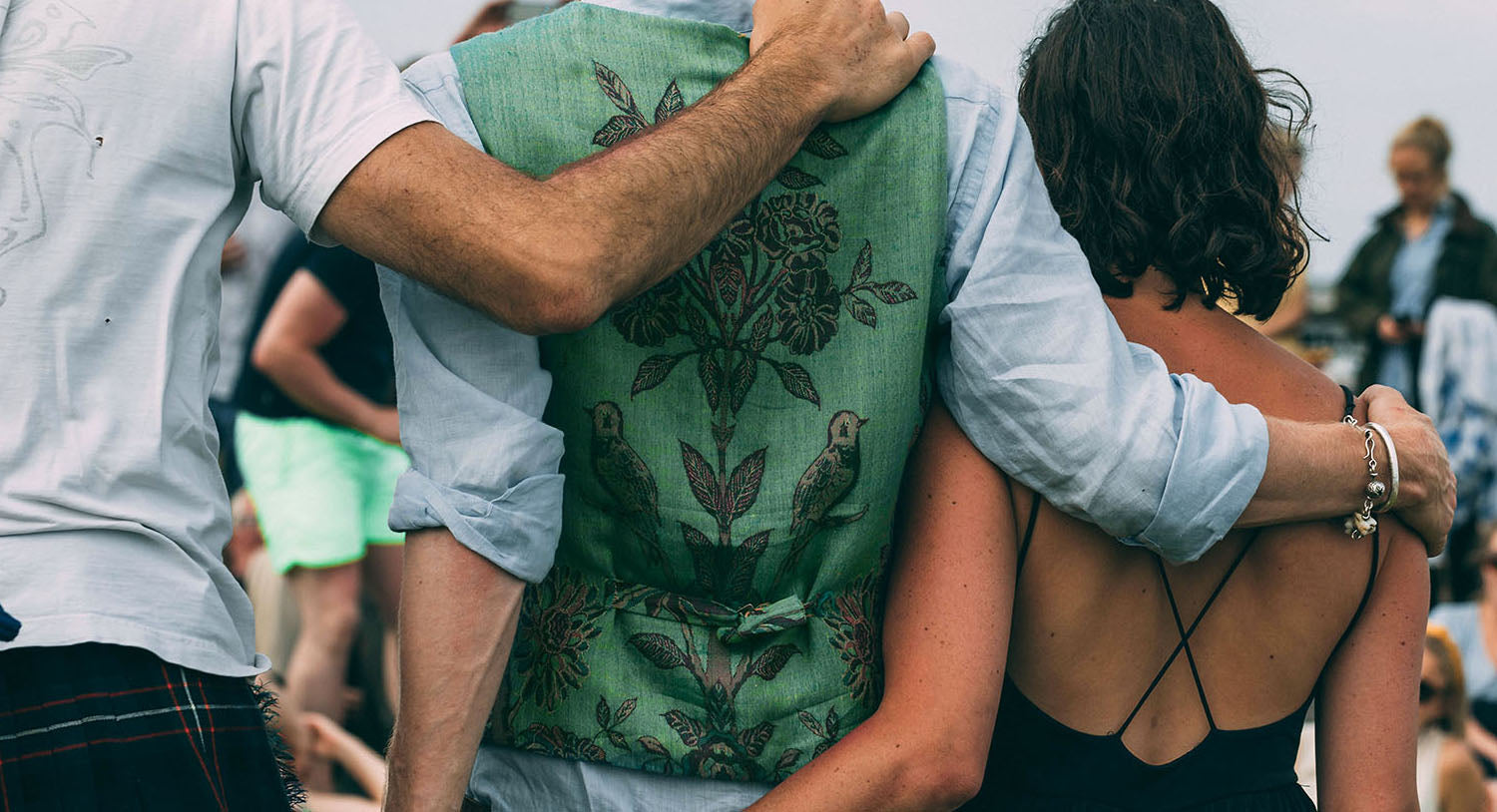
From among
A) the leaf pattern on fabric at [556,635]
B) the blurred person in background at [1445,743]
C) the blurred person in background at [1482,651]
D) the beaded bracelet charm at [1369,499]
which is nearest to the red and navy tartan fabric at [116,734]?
the leaf pattern on fabric at [556,635]

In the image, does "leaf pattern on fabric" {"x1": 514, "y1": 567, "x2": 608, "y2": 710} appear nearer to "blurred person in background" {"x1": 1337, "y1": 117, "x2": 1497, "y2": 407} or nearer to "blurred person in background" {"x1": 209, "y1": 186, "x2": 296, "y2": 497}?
"blurred person in background" {"x1": 209, "y1": 186, "x2": 296, "y2": 497}

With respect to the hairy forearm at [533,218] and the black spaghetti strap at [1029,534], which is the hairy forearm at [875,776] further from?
the hairy forearm at [533,218]

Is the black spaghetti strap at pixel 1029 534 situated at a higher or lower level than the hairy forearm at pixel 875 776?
higher

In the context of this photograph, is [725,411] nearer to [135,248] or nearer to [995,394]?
[995,394]

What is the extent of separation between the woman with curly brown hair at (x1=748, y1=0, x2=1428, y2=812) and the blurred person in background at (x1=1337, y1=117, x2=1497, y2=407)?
4807 millimetres

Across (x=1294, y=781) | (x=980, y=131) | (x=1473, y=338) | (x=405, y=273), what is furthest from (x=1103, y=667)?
(x=1473, y=338)

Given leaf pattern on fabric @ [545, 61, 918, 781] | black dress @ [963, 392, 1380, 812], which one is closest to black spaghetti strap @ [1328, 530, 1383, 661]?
black dress @ [963, 392, 1380, 812]

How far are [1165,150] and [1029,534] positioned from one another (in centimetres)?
52

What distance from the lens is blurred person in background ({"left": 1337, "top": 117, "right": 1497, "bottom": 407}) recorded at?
20.5ft

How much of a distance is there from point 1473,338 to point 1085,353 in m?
5.11

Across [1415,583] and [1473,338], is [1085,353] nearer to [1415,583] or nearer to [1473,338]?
[1415,583]

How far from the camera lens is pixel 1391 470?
1810 mm

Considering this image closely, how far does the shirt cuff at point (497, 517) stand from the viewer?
157 centimetres

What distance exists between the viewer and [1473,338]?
6047 mm
